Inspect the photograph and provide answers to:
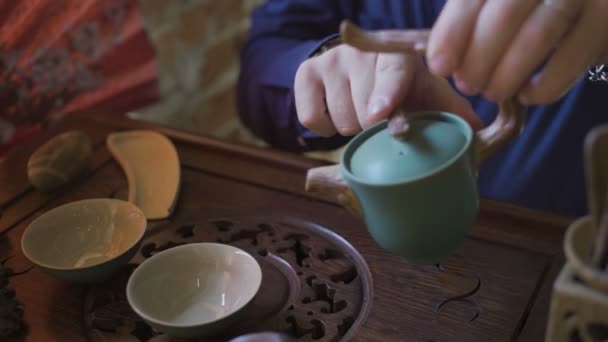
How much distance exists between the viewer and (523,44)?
557 mm

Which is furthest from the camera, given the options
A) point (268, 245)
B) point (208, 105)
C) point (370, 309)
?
point (208, 105)

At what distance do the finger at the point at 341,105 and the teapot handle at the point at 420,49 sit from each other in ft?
0.46

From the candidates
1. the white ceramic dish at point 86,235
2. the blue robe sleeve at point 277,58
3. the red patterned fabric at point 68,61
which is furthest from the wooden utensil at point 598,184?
the red patterned fabric at point 68,61

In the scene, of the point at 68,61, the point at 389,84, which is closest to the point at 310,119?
the point at 389,84

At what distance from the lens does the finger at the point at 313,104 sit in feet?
2.68

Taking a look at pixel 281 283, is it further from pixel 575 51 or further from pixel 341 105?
pixel 575 51

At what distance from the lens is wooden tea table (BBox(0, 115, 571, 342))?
2.34 feet

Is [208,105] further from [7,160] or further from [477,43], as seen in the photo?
[477,43]

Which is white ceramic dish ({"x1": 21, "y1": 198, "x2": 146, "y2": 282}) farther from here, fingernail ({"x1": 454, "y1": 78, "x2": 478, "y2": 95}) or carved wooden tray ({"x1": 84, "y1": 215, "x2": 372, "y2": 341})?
fingernail ({"x1": 454, "y1": 78, "x2": 478, "y2": 95})

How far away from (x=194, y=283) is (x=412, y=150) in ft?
1.08

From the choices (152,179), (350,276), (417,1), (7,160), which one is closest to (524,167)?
(417,1)

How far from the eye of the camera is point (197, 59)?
176 cm

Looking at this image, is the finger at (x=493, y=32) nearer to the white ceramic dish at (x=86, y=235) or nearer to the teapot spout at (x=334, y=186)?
A: the teapot spout at (x=334, y=186)

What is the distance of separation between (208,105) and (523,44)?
4.45 feet
